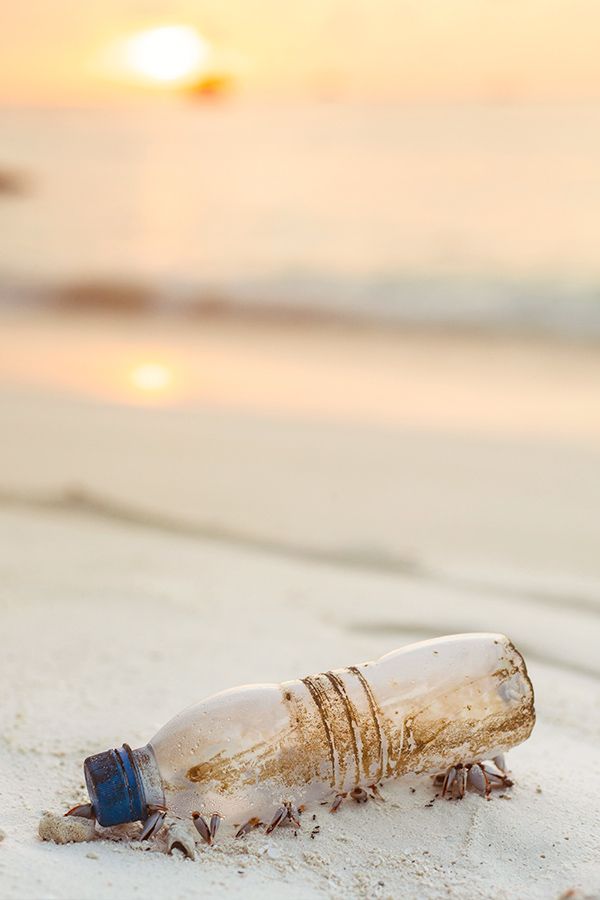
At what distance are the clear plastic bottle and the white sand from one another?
6cm

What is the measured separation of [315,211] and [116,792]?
468 inches

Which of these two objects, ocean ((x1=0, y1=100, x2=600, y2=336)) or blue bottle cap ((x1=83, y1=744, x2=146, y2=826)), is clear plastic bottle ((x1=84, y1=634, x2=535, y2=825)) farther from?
ocean ((x1=0, y1=100, x2=600, y2=336))

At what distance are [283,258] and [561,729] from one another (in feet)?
29.3

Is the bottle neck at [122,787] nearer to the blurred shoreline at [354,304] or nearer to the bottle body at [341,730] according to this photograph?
the bottle body at [341,730]

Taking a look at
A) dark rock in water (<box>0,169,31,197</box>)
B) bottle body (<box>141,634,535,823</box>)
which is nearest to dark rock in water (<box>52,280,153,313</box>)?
dark rock in water (<box>0,169,31,197</box>)

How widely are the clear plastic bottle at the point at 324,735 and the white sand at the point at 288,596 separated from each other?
0.20 feet

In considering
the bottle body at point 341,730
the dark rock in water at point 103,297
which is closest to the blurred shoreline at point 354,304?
the dark rock in water at point 103,297

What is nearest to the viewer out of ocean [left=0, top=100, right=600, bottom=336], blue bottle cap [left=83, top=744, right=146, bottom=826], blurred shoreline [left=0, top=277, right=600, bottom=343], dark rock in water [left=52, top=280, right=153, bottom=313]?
blue bottle cap [left=83, top=744, right=146, bottom=826]

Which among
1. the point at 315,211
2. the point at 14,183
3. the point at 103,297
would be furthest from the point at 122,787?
the point at 14,183

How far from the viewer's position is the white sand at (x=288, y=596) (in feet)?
4.99

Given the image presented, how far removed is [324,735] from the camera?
159cm

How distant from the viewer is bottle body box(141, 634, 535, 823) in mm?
1542

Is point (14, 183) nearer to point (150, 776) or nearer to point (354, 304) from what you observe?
point (354, 304)

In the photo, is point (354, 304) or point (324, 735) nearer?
point (324, 735)
